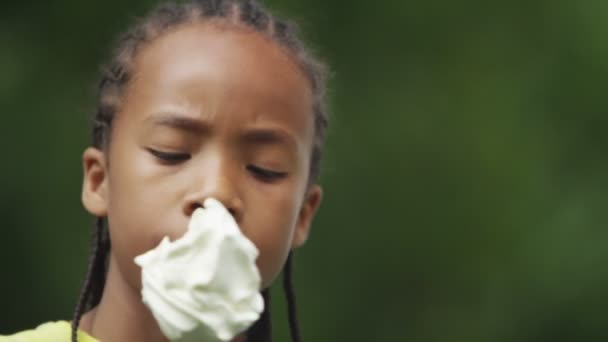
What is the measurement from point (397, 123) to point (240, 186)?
2.91m

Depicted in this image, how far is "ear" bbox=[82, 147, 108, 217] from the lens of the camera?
2570 mm

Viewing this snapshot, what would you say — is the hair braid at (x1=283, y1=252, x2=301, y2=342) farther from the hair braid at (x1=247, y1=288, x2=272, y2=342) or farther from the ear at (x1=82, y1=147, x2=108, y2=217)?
the ear at (x1=82, y1=147, x2=108, y2=217)

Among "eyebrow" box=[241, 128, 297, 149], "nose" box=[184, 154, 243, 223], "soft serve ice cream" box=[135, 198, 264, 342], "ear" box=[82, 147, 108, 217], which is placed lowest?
"soft serve ice cream" box=[135, 198, 264, 342]

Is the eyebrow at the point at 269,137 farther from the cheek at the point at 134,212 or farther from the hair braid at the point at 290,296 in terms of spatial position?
the hair braid at the point at 290,296

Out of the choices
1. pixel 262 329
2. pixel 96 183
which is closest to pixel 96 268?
pixel 96 183

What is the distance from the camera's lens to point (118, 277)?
8.17 ft

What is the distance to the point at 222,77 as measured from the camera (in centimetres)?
238

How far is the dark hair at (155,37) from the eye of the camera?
8.46 feet

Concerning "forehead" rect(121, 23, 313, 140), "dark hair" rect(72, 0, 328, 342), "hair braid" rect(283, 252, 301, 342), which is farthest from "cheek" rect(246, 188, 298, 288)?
"hair braid" rect(283, 252, 301, 342)

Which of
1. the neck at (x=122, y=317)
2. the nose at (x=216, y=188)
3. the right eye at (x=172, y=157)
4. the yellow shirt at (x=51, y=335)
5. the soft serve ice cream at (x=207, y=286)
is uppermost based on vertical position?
the right eye at (x=172, y=157)

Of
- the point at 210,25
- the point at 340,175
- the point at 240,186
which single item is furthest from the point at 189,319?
the point at 340,175

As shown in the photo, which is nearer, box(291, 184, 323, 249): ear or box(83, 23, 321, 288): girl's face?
box(83, 23, 321, 288): girl's face

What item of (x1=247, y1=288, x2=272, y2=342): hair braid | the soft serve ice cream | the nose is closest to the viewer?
the soft serve ice cream

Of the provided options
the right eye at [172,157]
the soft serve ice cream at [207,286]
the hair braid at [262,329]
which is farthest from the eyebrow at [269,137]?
the hair braid at [262,329]
